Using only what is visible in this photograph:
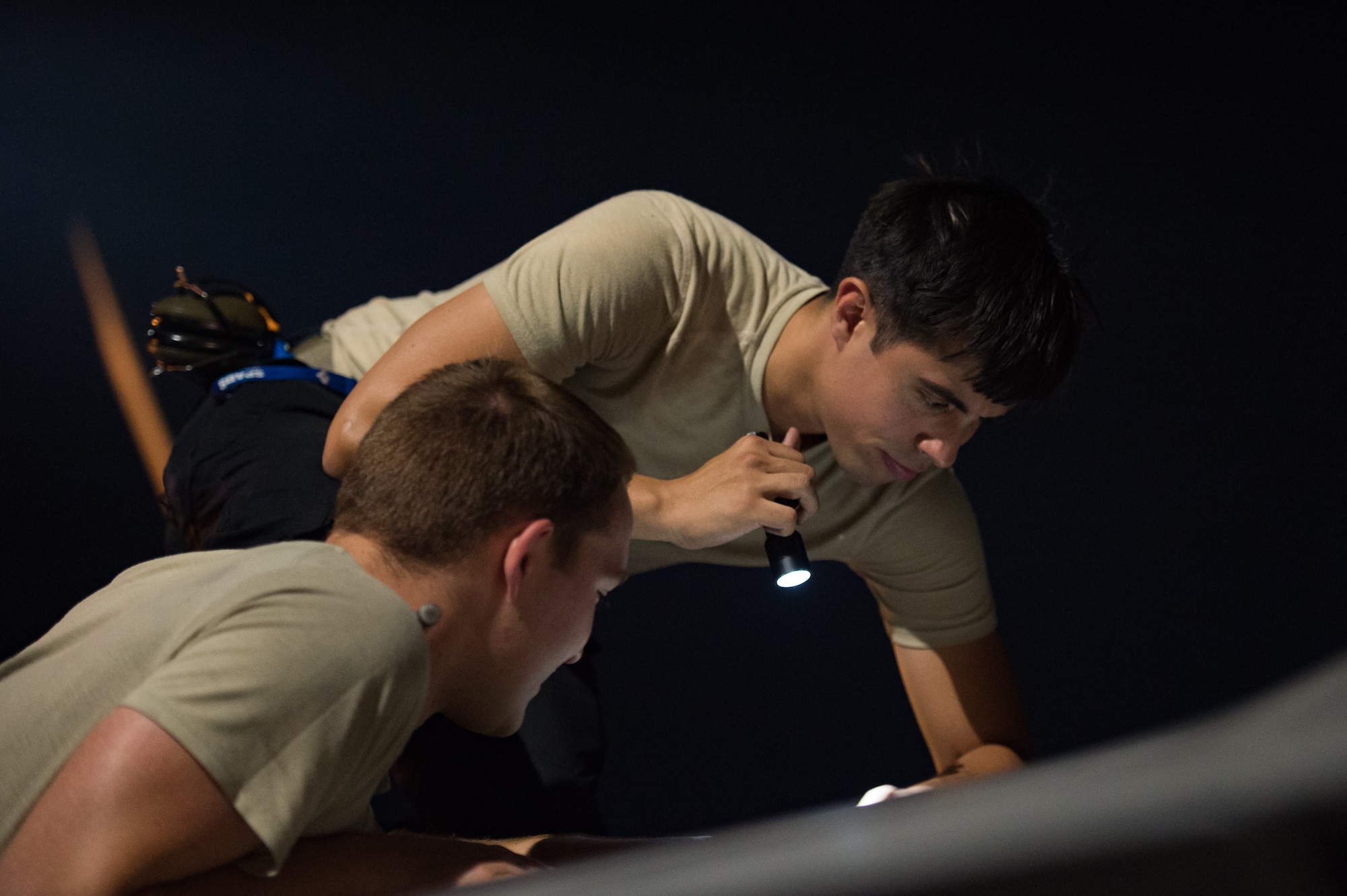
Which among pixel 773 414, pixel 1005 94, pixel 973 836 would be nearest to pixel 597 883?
pixel 973 836

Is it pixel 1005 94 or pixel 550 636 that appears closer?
pixel 550 636

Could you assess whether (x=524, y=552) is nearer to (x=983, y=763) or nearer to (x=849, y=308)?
(x=849, y=308)

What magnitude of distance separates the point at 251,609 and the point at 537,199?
4.08 feet

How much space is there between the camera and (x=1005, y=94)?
5.51 ft

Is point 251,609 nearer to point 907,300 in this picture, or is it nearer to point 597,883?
point 597,883

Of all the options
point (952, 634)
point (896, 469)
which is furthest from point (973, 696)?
point (896, 469)

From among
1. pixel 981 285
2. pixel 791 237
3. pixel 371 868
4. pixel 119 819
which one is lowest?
pixel 371 868

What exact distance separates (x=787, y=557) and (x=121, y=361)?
4.13 ft

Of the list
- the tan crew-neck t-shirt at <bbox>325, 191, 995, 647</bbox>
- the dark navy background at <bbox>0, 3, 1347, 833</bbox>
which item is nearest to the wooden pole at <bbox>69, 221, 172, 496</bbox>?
the dark navy background at <bbox>0, 3, 1347, 833</bbox>

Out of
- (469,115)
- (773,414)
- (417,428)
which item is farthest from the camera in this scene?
(469,115)

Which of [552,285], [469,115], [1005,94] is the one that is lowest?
→ [552,285]

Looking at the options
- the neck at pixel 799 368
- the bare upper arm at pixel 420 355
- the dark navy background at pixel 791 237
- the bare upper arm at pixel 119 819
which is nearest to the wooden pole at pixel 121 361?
the dark navy background at pixel 791 237

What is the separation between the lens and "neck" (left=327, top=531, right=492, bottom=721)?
0.75 meters

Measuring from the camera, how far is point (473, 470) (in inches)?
30.3
